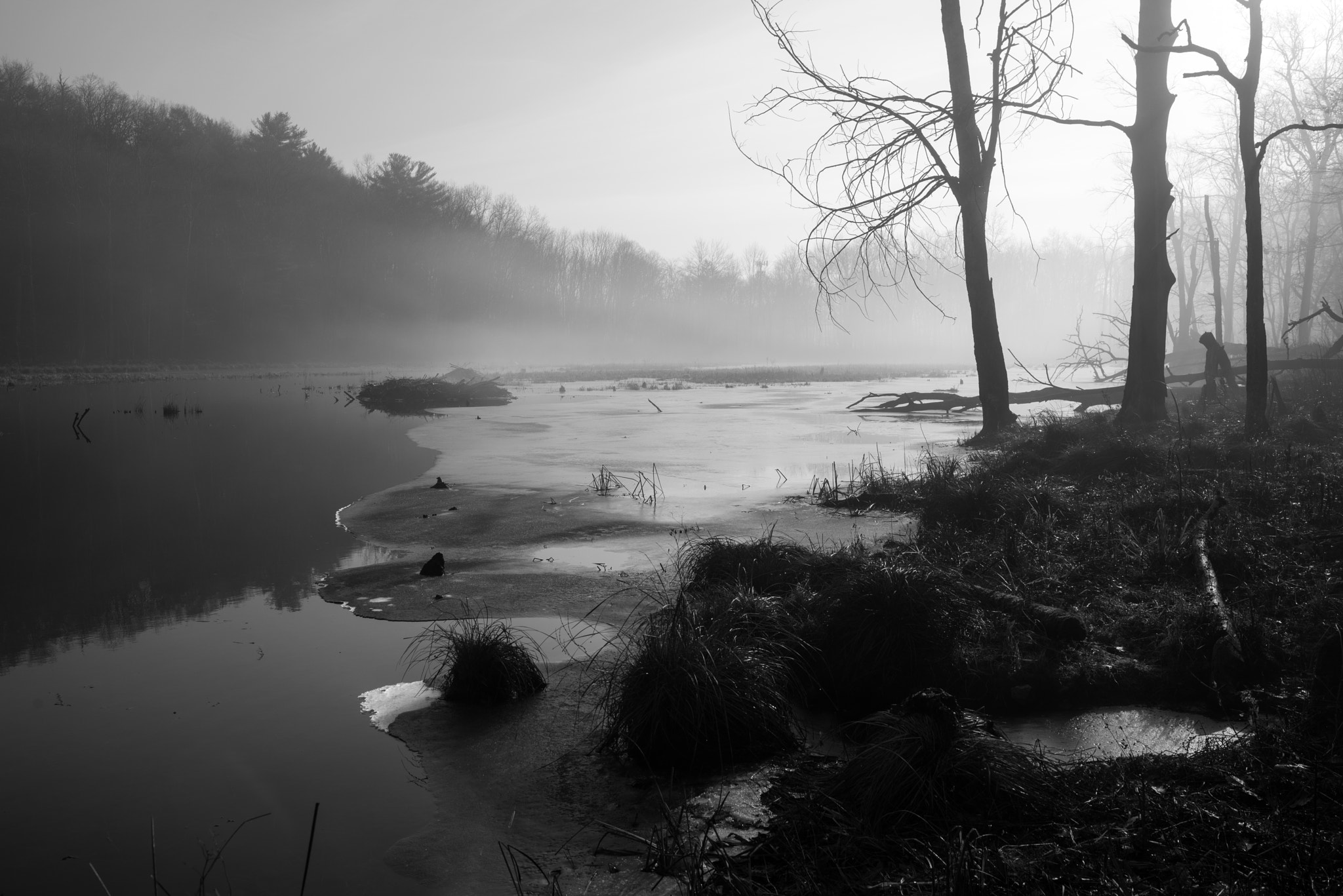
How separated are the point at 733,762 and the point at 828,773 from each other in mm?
539

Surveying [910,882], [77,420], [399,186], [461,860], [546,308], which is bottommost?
[461,860]

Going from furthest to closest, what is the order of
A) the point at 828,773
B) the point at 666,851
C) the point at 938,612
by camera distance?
the point at 938,612
the point at 828,773
the point at 666,851

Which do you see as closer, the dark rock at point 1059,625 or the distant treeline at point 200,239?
the dark rock at point 1059,625

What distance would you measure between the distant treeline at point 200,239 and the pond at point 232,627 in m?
34.7

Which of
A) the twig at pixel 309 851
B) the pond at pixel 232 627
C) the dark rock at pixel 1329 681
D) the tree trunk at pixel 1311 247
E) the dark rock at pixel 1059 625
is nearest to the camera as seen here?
the twig at pixel 309 851

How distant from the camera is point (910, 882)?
270 cm

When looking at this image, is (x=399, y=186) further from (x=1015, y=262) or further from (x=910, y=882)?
(x=1015, y=262)

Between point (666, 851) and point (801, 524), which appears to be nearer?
point (666, 851)

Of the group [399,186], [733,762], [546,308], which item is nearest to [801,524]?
[733,762]

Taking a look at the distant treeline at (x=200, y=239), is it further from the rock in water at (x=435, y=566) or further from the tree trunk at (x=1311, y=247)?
the tree trunk at (x=1311, y=247)

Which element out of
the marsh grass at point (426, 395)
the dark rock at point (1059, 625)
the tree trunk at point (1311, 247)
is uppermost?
the tree trunk at point (1311, 247)

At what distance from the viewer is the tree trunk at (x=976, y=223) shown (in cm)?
1417

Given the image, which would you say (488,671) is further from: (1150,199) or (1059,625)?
(1150,199)

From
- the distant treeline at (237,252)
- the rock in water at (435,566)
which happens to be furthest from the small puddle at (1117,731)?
the distant treeline at (237,252)
